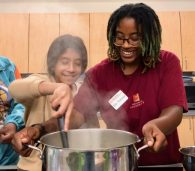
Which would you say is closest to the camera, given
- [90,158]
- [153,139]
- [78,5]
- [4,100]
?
[90,158]

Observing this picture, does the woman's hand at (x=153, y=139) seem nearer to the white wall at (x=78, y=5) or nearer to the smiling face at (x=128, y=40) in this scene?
the smiling face at (x=128, y=40)

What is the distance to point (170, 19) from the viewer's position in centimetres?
296

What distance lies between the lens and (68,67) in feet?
3.41

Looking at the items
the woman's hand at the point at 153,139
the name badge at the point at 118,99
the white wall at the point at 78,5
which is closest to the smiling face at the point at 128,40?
the name badge at the point at 118,99

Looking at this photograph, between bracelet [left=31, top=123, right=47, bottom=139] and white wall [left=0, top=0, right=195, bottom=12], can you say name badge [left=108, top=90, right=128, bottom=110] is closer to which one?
bracelet [left=31, top=123, right=47, bottom=139]

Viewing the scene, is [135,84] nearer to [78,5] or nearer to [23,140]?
[23,140]

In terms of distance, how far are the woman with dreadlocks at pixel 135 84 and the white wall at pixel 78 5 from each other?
2075 millimetres

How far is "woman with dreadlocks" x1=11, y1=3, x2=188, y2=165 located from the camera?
0.96m

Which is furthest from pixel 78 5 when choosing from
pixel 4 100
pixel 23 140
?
pixel 23 140

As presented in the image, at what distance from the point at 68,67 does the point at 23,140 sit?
42 cm

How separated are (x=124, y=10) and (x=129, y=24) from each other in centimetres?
8

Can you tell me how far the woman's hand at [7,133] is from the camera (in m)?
0.92

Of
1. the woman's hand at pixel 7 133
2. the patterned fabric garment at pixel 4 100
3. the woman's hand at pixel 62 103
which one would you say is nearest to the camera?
the woman's hand at pixel 62 103

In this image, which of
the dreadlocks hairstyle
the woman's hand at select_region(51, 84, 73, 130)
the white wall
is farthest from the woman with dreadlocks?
the white wall
